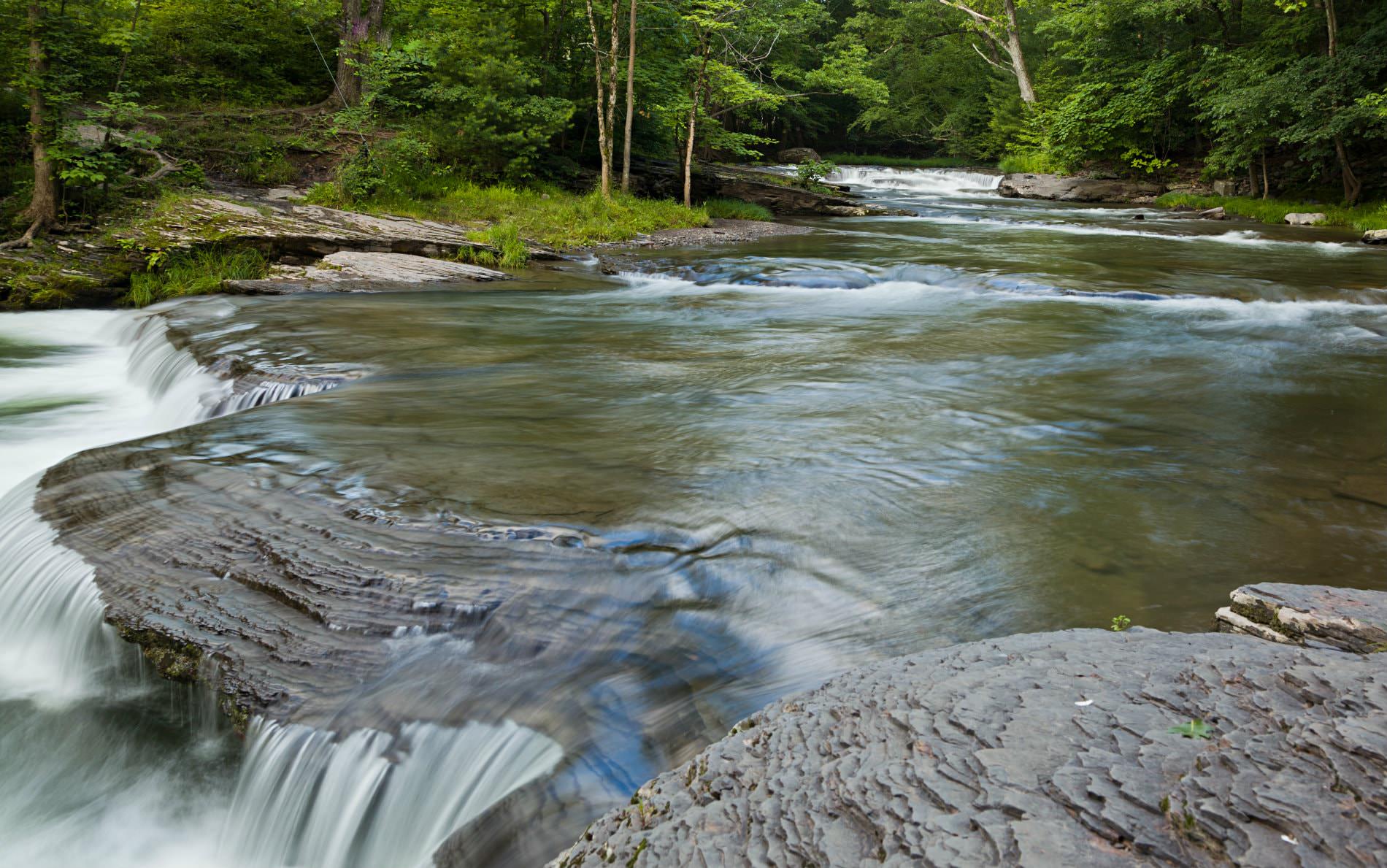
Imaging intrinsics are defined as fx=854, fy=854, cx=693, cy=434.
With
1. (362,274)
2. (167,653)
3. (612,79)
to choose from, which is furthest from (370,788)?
(612,79)

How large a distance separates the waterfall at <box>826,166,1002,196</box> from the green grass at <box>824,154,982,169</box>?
3.67 m

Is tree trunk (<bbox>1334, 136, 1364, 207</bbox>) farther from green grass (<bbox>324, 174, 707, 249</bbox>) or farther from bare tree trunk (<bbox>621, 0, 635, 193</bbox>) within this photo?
bare tree trunk (<bbox>621, 0, 635, 193</bbox>)

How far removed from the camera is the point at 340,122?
15.3 metres

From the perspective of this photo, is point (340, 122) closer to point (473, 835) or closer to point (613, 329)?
point (613, 329)

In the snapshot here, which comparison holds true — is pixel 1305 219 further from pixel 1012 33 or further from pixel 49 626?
pixel 49 626

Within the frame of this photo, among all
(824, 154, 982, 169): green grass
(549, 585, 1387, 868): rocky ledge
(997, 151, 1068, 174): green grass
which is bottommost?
(549, 585, 1387, 868): rocky ledge

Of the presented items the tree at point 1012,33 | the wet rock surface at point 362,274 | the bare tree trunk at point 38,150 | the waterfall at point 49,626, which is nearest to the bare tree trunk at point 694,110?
the wet rock surface at point 362,274

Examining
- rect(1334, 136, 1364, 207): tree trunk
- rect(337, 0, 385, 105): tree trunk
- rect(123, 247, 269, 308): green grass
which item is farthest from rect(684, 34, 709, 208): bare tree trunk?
rect(1334, 136, 1364, 207): tree trunk

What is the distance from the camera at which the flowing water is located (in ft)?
10.0

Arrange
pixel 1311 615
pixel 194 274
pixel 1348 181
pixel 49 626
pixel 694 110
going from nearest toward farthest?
pixel 1311 615
pixel 49 626
pixel 194 274
pixel 694 110
pixel 1348 181

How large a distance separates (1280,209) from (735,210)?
12.5 metres

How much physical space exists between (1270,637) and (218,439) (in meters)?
5.20

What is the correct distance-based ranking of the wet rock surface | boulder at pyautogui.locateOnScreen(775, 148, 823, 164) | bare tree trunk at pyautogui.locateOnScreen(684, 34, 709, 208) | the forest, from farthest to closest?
boulder at pyautogui.locateOnScreen(775, 148, 823, 164)
bare tree trunk at pyautogui.locateOnScreen(684, 34, 709, 208)
the forest
the wet rock surface

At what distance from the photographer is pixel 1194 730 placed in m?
1.74
